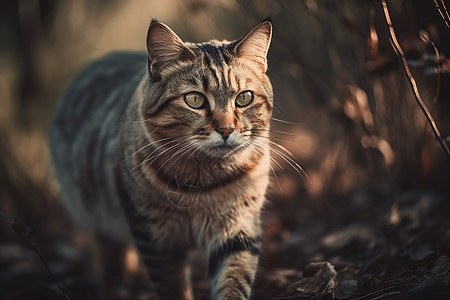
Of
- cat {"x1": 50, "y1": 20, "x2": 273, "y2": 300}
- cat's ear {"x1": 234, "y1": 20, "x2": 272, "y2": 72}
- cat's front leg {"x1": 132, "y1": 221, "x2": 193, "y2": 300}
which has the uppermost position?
cat's ear {"x1": 234, "y1": 20, "x2": 272, "y2": 72}

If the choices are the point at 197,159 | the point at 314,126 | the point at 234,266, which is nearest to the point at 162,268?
the point at 234,266

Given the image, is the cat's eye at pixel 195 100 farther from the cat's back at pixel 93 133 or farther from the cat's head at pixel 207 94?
the cat's back at pixel 93 133

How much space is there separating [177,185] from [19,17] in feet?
9.06

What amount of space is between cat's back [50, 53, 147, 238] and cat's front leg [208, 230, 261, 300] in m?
0.65

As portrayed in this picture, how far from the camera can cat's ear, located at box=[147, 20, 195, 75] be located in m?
1.92

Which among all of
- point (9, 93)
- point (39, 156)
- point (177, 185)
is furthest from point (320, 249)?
point (9, 93)

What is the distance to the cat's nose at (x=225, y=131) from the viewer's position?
1.85m

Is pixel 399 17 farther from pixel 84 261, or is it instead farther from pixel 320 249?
pixel 84 261

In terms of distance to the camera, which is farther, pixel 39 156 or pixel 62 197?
pixel 39 156

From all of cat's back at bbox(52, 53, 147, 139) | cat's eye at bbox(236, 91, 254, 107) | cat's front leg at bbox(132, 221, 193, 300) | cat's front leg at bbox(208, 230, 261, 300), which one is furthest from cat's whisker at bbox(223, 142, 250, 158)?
cat's back at bbox(52, 53, 147, 139)

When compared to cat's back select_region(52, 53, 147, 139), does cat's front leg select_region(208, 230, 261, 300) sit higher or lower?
lower

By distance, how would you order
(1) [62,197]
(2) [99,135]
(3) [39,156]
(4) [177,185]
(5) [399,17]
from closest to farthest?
(4) [177,185] → (2) [99,135] → (5) [399,17] → (1) [62,197] → (3) [39,156]

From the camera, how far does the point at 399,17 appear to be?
283 centimetres

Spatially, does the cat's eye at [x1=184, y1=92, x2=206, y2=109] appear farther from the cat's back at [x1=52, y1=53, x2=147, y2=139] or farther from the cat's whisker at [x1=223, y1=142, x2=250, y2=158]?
the cat's back at [x1=52, y1=53, x2=147, y2=139]
